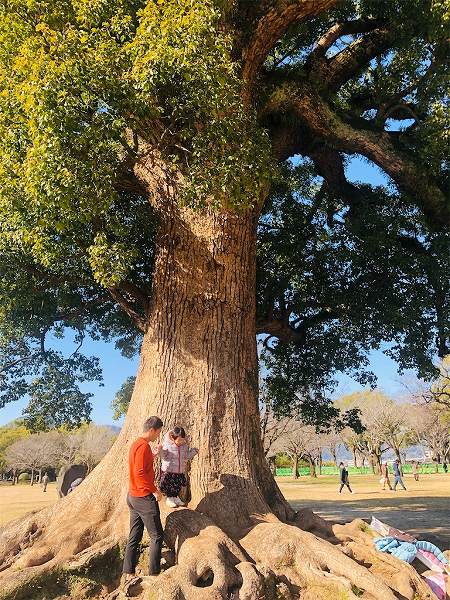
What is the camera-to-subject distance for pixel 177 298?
719 centimetres

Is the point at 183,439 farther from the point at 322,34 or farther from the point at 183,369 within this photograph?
the point at 322,34

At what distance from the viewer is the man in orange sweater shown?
504 cm

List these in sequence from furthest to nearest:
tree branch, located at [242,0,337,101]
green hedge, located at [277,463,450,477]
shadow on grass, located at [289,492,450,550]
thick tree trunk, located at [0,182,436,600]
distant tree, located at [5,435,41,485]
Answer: distant tree, located at [5,435,41,485] < green hedge, located at [277,463,450,477] < shadow on grass, located at [289,492,450,550] < tree branch, located at [242,0,337,101] < thick tree trunk, located at [0,182,436,600]

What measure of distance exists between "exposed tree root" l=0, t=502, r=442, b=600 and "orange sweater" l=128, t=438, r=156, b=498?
0.72 metres

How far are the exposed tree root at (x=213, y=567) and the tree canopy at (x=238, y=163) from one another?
3225mm

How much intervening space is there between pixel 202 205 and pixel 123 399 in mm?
Answer: 23980

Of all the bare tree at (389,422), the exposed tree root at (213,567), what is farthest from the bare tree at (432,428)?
Answer: the exposed tree root at (213,567)

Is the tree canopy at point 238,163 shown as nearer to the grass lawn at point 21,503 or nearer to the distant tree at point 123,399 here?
the grass lawn at point 21,503

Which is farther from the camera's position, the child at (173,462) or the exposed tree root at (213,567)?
the child at (173,462)

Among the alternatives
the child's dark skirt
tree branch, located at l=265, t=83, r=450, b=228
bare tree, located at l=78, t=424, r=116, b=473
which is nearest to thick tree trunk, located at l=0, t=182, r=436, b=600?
the child's dark skirt

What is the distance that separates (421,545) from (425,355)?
6.03 m

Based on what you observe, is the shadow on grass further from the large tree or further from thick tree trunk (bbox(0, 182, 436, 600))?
the large tree

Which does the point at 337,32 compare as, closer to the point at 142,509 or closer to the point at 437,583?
the point at 142,509

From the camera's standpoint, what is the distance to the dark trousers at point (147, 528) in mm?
5023
